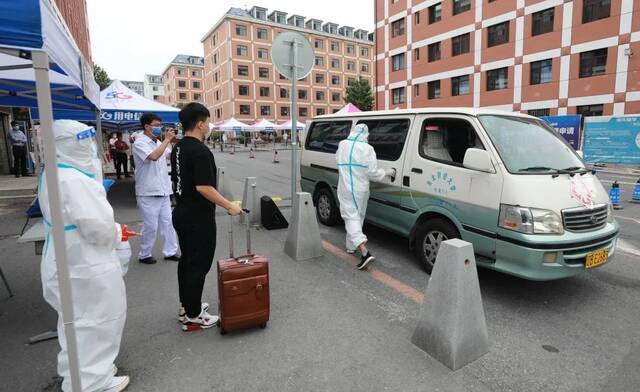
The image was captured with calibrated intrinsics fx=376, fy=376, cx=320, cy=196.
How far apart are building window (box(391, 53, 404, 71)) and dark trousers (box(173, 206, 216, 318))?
104ft

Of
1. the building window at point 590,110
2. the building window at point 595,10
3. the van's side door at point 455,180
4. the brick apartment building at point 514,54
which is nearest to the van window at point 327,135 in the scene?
the van's side door at point 455,180

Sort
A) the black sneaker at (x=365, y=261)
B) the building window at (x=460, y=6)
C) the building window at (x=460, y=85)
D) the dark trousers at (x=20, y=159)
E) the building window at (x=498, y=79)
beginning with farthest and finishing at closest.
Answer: the building window at (x=460, y=85), the building window at (x=460, y=6), the building window at (x=498, y=79), the dark trousers at (x=20, y=159), the black sneaker at (x=365, y=261)

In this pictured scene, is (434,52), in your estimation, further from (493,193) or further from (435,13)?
(493,193)

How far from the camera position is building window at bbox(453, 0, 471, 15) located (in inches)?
1035

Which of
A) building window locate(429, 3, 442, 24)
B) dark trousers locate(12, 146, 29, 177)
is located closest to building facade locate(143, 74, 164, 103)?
building window locate(429, 3, 442, 24)

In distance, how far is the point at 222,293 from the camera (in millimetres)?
3105

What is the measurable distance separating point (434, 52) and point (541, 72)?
332 inches

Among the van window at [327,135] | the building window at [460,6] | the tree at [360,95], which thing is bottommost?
the van window at [327,135]

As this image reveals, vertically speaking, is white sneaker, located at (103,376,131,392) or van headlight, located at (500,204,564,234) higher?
van headlight, located at (500,204,564,234)

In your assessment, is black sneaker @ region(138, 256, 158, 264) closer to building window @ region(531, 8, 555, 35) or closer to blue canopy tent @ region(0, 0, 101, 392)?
blue canopy tent @ region(0, 0, 101, 392)

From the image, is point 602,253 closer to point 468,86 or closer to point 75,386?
point 75,386

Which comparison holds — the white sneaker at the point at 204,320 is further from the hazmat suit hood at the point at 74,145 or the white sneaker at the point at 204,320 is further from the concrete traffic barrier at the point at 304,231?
the concrete traffic barrier at the point at 304,231

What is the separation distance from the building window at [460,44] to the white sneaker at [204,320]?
2827cm

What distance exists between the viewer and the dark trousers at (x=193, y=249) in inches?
125
